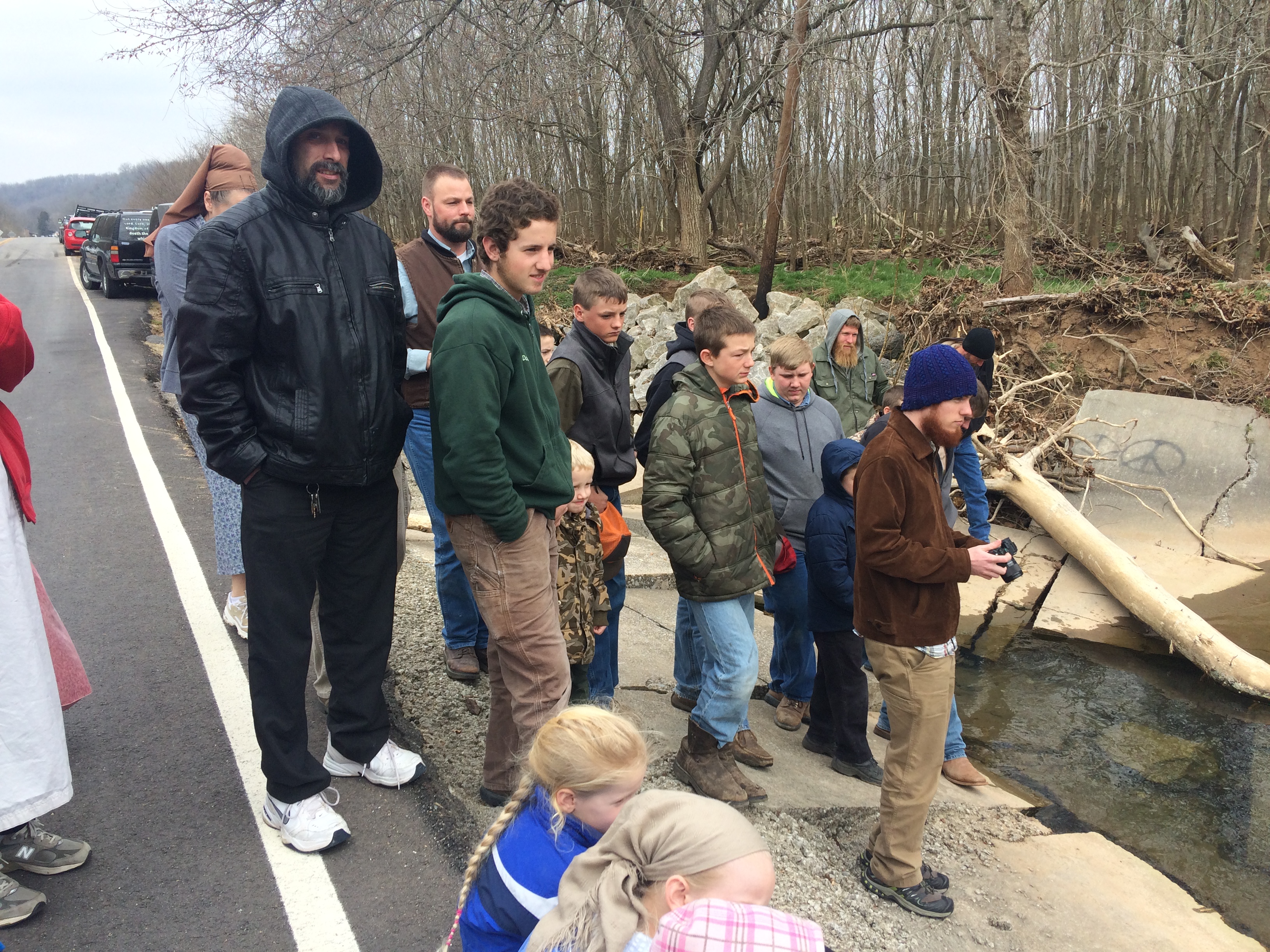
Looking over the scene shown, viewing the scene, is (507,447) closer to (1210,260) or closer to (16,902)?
(16,902)

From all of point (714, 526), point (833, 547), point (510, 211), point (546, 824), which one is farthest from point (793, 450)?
point (546, 824)

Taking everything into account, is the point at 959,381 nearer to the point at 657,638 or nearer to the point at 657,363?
the point at 657,638

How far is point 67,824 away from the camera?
10.1 ft

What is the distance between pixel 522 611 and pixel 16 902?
165cm

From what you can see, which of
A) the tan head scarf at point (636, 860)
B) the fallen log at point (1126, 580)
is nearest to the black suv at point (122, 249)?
the fallen log at point (1126, 580)

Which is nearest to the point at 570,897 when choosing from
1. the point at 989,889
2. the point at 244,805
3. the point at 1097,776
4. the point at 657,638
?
the point at 244,805

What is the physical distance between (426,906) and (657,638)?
9.68 ft

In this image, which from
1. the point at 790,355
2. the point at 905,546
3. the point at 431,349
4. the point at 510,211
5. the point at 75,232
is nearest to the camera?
the point at 510,211

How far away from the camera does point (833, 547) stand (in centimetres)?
408

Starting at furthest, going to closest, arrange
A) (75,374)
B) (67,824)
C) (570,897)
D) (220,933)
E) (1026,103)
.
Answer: (75,374) → (1026,103) → (67,824) → (220,933) → (570,897)

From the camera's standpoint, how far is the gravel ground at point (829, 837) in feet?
9.96

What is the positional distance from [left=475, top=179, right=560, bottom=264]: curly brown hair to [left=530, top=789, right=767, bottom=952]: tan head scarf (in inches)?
73.9

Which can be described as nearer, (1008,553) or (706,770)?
(1008,553)

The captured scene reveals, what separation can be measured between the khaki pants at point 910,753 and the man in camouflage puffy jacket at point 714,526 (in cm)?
58
